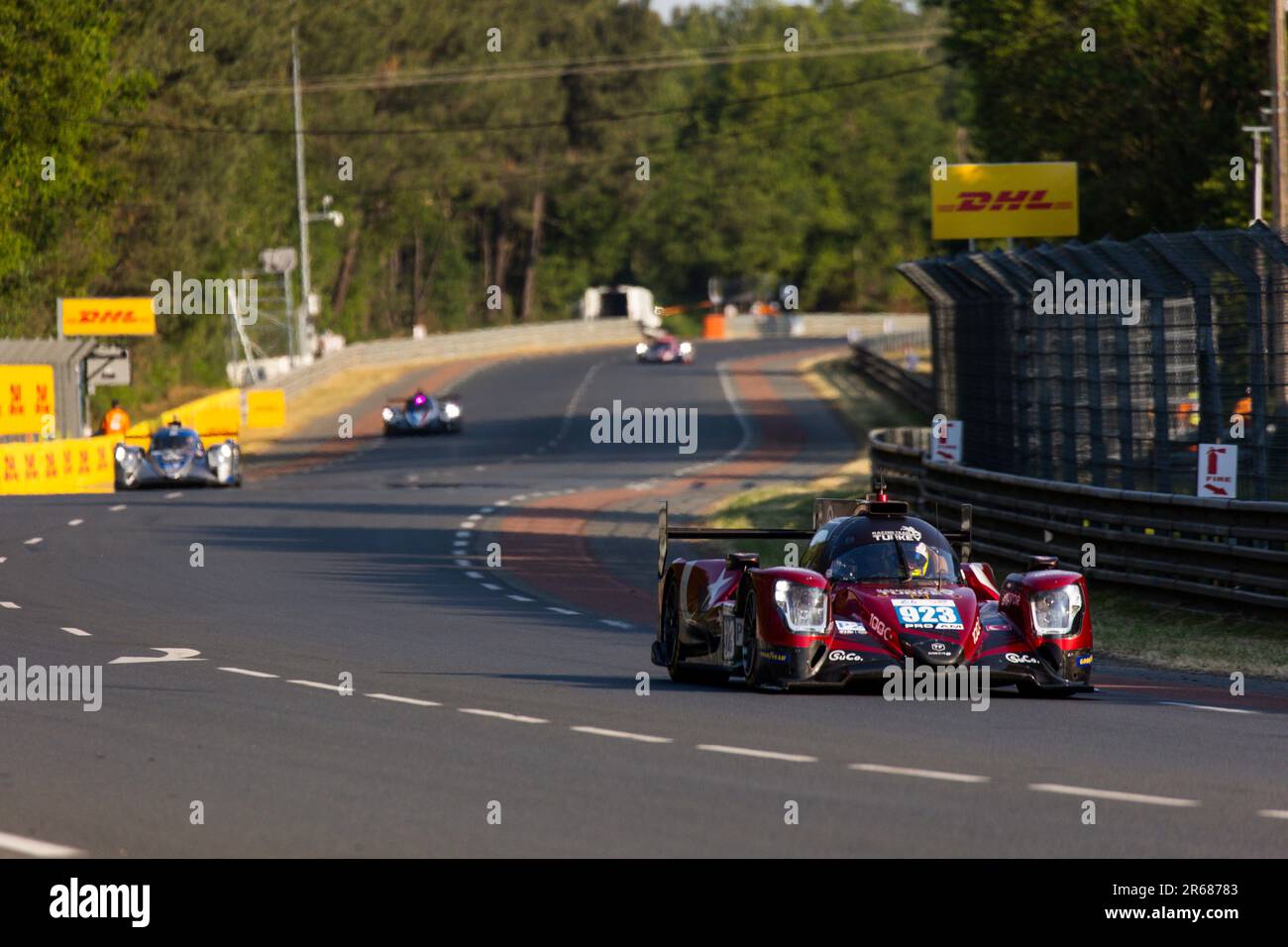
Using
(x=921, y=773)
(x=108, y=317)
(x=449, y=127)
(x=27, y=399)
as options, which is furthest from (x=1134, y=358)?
(x=449, y=127)

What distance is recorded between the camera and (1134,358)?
20922 mm

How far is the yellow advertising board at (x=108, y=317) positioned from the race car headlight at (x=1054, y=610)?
52.7 meters

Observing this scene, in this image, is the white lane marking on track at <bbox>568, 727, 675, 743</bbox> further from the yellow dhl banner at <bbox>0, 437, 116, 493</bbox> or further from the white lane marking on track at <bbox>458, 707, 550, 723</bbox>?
the yellow dhl banner at <bbox>0, 437, 116, 493</bbox>

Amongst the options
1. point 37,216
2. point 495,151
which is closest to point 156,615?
point 37,216

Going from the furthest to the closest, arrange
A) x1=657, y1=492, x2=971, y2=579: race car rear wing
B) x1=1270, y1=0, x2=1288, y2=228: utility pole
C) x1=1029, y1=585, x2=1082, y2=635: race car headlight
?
1. x1=1270, y1=0, x2=1288, y2=228: utility pole
2. x1=657, y1=492, x2=971, y2=579: race car rear wing
3. x1=1029, y1=585, x2=1082, y2=635: race car headlight

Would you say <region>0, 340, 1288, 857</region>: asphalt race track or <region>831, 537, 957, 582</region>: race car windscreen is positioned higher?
<region>831, 537, 957, 582</region>: race car windscreen

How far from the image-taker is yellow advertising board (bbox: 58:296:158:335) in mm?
63906

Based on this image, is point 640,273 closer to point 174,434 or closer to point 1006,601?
point 174,434

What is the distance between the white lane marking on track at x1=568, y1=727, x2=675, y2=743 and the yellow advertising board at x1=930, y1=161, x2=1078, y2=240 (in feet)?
132

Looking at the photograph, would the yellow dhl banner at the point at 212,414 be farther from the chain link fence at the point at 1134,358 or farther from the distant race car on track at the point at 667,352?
the chain link fence at the point at 1134,358

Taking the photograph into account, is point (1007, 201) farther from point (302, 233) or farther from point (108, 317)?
point (302, 233)

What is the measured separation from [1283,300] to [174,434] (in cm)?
2789

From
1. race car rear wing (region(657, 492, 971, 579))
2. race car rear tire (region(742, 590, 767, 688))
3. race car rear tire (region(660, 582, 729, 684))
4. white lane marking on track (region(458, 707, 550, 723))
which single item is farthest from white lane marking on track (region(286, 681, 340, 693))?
race car rear tire (region(742, 590, 767, 688))

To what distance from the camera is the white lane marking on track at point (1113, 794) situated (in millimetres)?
9953
